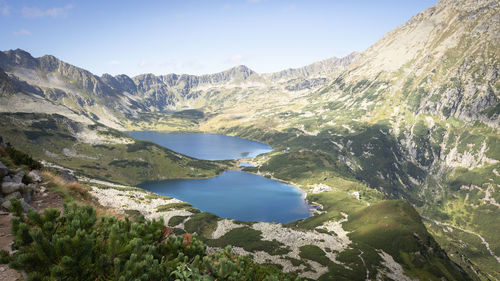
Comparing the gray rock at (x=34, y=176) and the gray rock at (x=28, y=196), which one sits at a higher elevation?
the gray rock at (x=34, y=176)

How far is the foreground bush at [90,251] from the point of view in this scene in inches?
299

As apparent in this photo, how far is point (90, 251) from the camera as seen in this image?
26.9ft

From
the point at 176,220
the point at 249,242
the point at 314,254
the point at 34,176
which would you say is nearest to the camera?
the point at 34,176

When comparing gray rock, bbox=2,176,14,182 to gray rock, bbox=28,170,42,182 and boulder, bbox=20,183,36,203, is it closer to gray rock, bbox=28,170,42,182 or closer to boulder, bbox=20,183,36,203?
boulder, bbox=20,183,36,203

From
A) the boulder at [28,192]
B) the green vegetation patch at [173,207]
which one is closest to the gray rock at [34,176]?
the boulder at [28,192]

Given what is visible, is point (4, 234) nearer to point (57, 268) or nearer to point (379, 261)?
point (57, 268)

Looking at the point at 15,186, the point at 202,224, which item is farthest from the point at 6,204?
the point at 202,224

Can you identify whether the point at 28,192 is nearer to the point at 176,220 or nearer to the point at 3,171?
the point at 3,171

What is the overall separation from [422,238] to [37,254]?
→ 190775 mm

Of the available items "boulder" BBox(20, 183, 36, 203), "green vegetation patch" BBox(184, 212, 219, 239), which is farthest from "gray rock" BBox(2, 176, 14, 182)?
"green vegetation patch" BBox(184, 212, 219, 239)

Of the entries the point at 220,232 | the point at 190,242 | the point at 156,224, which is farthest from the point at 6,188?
the point at 220,232

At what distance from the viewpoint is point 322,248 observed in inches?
4985

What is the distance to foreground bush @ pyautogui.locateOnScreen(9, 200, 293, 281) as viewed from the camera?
761 centimetres

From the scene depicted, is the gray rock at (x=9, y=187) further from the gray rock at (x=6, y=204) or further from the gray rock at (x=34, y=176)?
the gray rock at (x=34, y=176)
